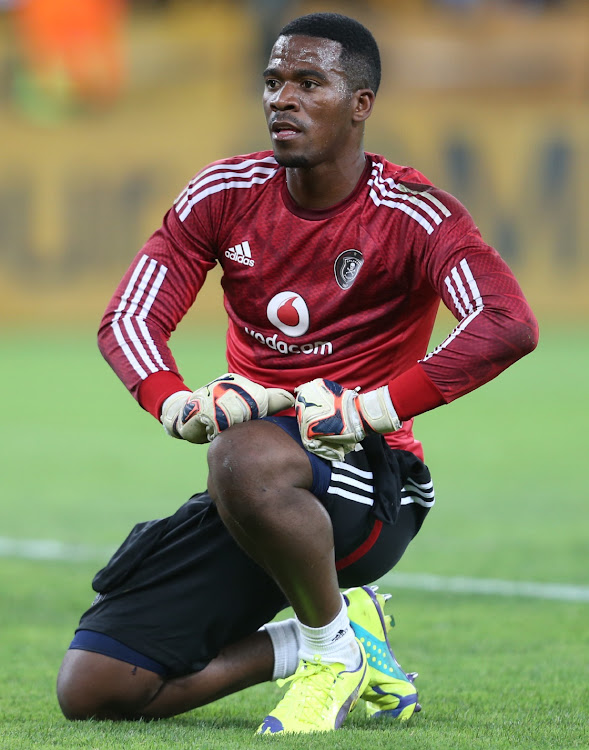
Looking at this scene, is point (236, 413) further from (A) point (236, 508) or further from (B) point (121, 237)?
(B) point (121, 237)

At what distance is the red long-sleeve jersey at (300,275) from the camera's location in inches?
143

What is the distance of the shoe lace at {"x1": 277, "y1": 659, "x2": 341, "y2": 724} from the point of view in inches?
131

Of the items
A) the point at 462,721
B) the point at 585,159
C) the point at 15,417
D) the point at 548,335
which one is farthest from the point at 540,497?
the point at 585,159

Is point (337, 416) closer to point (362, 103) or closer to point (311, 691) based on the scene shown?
point (311, 691)

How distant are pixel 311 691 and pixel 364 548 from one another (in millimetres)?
409

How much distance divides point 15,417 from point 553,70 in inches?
534

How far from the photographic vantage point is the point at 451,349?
3.40m

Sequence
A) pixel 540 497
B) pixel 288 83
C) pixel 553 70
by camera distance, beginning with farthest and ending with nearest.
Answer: pixel 553 70 → pixel 540 497 → pixel 288 83

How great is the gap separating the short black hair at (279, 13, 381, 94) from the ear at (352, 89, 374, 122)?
0.02 m

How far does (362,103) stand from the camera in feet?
12.3

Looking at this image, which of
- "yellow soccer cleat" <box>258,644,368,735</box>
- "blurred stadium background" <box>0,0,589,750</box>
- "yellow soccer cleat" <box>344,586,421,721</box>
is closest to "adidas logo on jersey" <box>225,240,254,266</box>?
"yellow soccer cleat" <box>344,586,421,721</box>

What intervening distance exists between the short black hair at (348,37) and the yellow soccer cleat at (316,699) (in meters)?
1.54

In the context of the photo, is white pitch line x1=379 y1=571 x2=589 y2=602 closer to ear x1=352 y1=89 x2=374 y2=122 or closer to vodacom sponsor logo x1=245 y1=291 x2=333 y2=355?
vodacom sponsor logo x1=245 y1=291 x2=333 y2=355

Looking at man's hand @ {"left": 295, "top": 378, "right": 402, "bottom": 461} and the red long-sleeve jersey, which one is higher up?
the red long-sleeve jersey
